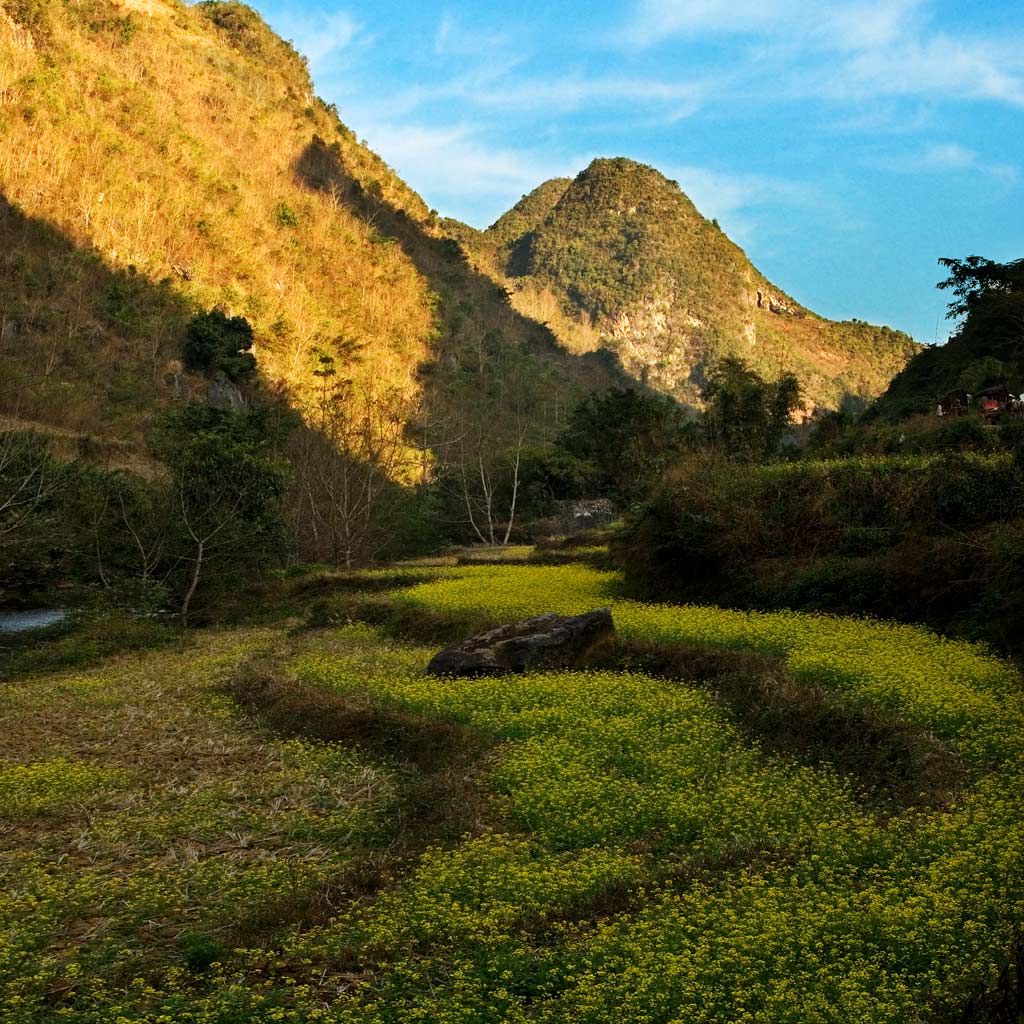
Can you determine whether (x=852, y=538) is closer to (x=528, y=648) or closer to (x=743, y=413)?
(x=528, y=648)

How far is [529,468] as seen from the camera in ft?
175

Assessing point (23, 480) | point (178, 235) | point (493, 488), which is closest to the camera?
point (23, 480)

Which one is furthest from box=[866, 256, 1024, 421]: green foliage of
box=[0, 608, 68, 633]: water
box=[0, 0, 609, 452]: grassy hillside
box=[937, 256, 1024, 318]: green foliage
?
box=[0, 608, 68, 633]: water

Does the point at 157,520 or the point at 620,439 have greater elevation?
the point at 620,439

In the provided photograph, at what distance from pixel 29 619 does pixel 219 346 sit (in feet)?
99.1

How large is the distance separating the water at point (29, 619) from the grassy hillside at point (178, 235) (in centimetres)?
1832

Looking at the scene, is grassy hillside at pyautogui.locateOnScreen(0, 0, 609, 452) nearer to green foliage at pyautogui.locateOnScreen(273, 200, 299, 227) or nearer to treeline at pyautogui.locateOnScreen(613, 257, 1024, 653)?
green foliage at pyautogui.locateOnScreen(273, 200, 299, 227)

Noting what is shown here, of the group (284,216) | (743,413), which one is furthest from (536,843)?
(284,216)

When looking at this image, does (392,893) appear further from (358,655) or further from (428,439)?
(428,439)

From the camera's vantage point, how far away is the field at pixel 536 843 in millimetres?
5523

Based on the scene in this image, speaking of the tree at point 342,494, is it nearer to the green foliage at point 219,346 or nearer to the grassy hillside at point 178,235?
the green foliage at point 219,346

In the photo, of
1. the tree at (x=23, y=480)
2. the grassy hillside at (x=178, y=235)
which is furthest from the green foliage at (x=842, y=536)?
the grassy hillside at (x=178, y=235)

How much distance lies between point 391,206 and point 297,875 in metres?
104

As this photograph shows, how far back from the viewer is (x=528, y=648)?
610 inches
